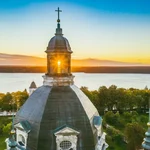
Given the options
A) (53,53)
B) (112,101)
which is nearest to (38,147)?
(53,53)

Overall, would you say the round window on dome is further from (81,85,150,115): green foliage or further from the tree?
(81,85,150,115): green foliage

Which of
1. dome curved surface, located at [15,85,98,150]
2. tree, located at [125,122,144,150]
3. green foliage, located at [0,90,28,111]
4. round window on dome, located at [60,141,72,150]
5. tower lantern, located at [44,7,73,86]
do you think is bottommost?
tree, located at [125,122,144,150]

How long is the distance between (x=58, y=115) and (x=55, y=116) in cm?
17

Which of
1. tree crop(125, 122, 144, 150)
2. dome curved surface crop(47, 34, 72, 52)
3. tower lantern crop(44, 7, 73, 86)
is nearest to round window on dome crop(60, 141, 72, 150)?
tower lantern crop(44, 7, 73, 86)

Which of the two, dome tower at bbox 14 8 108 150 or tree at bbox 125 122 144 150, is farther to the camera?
tree at bbox 125 122 144 150

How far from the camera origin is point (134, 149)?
33.7 m

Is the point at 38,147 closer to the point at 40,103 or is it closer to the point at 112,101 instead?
the point at 40,103

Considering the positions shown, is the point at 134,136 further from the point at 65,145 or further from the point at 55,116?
the point at 55,116

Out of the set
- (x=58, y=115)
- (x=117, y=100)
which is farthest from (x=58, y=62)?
(x=117, y=100)

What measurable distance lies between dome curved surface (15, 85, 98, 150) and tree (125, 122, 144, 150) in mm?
19279

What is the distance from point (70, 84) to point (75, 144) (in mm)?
3611

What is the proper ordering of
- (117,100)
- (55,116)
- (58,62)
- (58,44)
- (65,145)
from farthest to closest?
(117,100)
(58,62)
(58,44)
(55,116)
(65,145)

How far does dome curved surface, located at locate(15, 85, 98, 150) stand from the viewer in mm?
14680

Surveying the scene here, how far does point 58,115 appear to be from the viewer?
15.1 m
